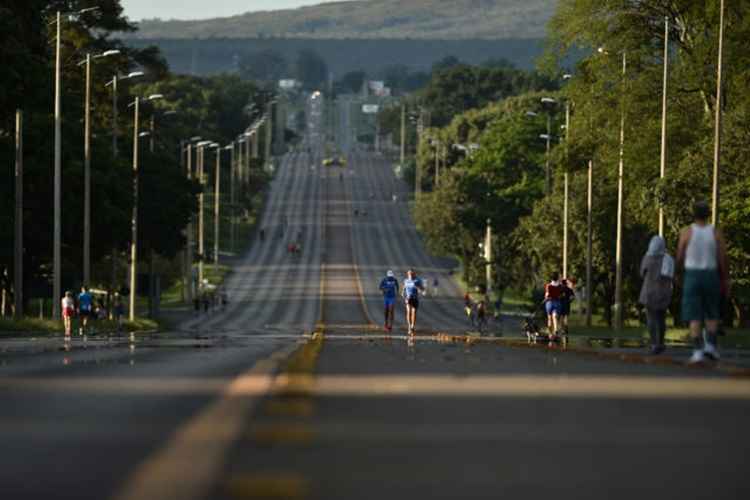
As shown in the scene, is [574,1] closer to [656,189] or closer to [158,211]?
[656,189]

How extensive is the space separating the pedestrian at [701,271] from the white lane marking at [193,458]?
30.2ft

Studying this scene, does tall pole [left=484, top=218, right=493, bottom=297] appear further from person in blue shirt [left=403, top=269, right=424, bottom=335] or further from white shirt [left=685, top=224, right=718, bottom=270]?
white shirt [left=685, top=224, right=718, bottom=270]

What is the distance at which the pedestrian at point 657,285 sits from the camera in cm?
2988

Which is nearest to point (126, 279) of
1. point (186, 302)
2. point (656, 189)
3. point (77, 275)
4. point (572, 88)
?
point (186, 302)

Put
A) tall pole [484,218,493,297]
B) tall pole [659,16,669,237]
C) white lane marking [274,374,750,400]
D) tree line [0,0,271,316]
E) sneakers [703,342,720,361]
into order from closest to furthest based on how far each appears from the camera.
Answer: white lane marking [274,374,750,400] < sneakers [703,342,720,361] < tree line [0,0,271,316] < tall pole [659,16,669,237] < tall pole [484,218,493,297]

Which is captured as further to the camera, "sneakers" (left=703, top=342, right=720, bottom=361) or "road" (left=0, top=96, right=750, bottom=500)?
"sneakers" (left=703, top=342, right=720, bottom=361)

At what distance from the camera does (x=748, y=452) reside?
36.5 ft

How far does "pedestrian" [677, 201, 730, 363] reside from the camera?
2303 centimetres

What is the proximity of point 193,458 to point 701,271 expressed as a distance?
552 inches

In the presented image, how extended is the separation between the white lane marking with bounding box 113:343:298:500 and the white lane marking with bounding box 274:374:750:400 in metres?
2.30

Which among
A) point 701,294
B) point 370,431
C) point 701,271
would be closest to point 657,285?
point 701,294

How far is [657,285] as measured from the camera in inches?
1184

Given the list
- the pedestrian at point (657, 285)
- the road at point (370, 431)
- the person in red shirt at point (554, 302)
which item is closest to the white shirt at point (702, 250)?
the road at point (370, 431)

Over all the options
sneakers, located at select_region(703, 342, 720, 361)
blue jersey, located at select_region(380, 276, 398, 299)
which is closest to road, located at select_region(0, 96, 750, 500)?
sneakers, located at select_region(703, 342, 720, 361)
